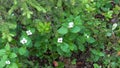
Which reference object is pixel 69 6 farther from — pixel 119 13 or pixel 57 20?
pixel 119 13

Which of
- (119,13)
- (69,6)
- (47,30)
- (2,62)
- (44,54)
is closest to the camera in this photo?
(2,62)

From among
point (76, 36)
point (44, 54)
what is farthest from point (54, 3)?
point (44, 54)

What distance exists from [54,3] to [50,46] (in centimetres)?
44

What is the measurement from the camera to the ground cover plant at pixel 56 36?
253 cm

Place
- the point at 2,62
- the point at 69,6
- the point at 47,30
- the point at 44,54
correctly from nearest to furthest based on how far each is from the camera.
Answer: the point at 2,62
the point at 47,30
the point at 69,6
the point at 44,54

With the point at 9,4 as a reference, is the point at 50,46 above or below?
below

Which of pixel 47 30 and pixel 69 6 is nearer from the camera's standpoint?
pixel 47 30

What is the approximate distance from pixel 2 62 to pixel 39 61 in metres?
0.72

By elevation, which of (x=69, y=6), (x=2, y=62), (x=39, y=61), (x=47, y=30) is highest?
(x=69, y=6)

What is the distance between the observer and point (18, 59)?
104 inches

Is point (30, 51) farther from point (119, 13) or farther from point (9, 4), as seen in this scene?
point (119, 13)

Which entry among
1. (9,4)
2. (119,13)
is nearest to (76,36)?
(9,4)

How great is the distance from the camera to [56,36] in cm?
265

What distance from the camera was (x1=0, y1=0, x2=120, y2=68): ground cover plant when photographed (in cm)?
253
